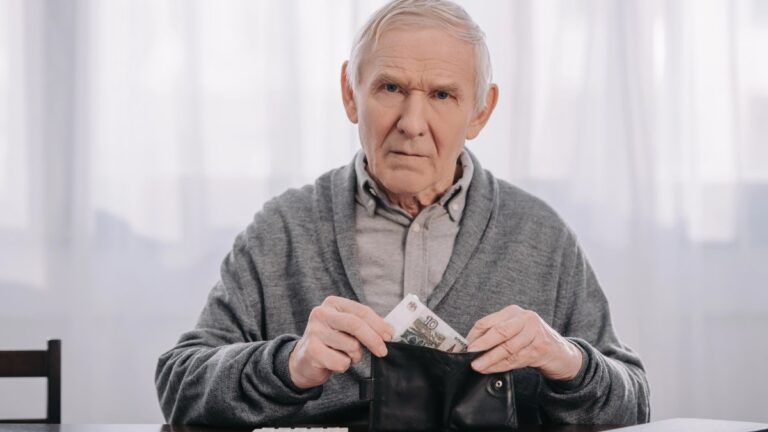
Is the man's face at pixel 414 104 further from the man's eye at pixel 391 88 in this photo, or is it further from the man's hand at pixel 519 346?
the man's hand at pixel 519 346

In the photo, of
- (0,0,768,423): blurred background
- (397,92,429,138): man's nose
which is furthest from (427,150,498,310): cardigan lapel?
(0,0,768,423): blurred background

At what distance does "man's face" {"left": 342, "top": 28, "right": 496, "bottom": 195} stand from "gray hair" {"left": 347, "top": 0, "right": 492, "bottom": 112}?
14 mm

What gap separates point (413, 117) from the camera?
184 cm

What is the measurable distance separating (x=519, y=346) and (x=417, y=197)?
59 centimetres

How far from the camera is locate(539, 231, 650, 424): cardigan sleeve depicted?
1.63 meters

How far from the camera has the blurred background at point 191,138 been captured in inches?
130

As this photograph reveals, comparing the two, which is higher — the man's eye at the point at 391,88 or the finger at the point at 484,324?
the man's eye at the point at 391,88

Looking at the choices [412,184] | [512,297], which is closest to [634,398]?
[512,297]

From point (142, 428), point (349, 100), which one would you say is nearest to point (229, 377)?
point (142, 428)

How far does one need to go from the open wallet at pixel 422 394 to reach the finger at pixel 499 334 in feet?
0.06

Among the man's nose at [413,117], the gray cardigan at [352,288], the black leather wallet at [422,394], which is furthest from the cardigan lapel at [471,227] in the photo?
the black leather wallet at [422,394]

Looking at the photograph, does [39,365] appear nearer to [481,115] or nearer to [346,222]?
[346,222]

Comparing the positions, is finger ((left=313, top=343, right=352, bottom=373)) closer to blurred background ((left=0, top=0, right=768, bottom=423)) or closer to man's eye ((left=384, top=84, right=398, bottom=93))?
man's eye ((left=384, top=84, right=398, bottom=93))

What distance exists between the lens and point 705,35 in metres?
3.45
